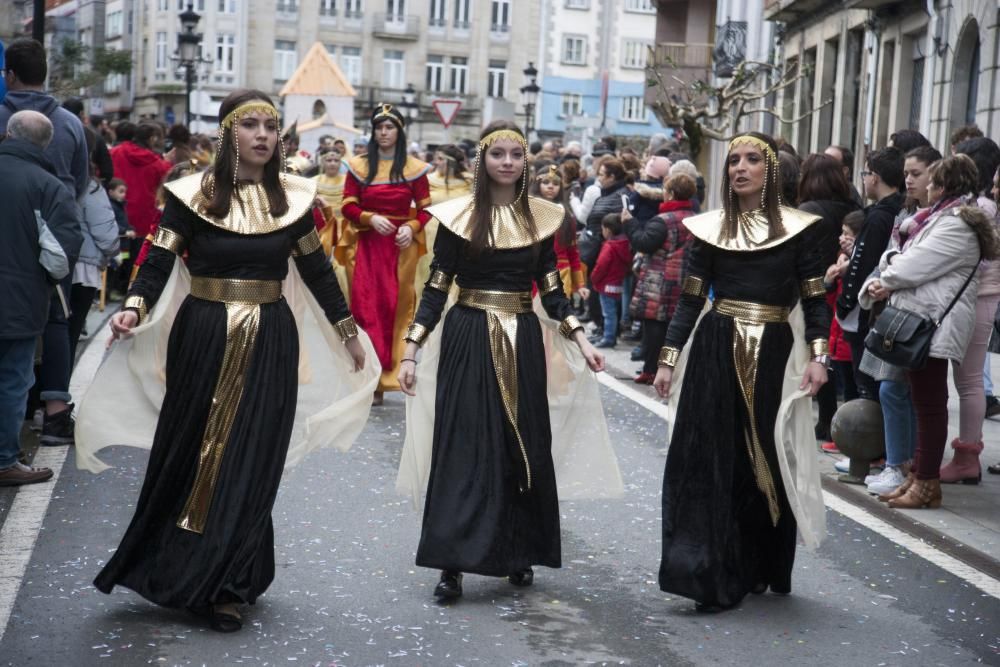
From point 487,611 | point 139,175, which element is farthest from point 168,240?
point 139,175

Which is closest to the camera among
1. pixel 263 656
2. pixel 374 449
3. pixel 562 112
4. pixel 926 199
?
pixel 263 656

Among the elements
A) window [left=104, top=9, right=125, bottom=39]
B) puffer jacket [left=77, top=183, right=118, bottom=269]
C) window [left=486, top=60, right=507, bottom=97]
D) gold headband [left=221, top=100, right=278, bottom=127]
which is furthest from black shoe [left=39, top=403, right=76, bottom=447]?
window [left=104, top=9, right=125, bottom=39]

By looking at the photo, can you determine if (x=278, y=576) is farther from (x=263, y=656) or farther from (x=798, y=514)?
(x=798, y=514)

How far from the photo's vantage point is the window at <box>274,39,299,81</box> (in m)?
79.6

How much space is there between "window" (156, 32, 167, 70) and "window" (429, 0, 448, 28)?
1383 cm

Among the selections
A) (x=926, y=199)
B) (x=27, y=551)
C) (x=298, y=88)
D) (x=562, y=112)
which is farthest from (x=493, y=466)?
(x=562, y=112)

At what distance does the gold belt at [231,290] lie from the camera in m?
5.86

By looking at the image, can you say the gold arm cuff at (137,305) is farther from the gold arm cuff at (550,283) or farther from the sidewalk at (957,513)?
the sidewalk at (957,513)

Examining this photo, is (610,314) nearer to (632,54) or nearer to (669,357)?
(669,357)

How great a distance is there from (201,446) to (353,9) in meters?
76.8

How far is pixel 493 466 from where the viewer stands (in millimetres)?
6312

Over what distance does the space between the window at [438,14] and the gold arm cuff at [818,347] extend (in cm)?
7720

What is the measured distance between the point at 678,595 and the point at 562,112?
74.3 m

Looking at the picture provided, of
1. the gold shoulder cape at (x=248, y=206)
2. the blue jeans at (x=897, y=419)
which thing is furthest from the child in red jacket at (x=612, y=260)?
the gold shoulder cape at (x=248, y=206)
